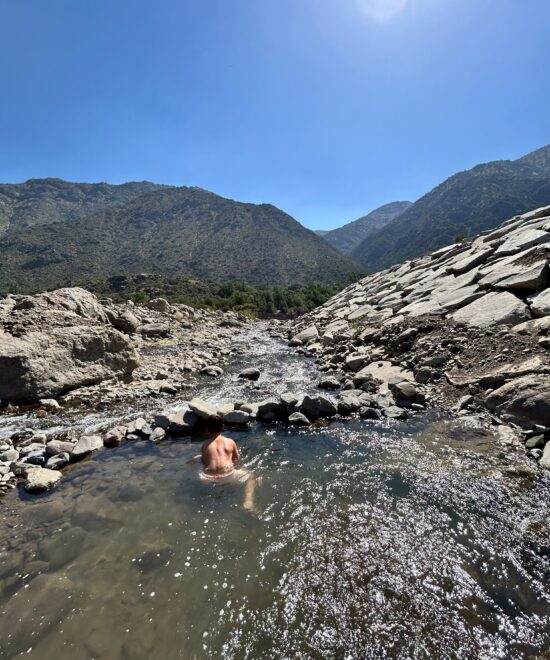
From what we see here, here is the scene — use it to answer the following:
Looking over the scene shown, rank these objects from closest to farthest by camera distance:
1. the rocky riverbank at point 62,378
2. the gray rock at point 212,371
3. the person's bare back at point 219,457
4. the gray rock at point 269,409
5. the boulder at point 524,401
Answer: the person's bare back at point 219,457 → the boulder at point 524,401 → the rocky riverbank at point 62,378 → the gray rock at point 269,409 → the gray rock at point 212,371

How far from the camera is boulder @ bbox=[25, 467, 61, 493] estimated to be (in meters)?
6.00

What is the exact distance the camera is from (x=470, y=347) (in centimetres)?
1060

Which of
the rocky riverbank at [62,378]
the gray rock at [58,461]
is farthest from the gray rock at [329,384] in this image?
the gray rock at [58,461]

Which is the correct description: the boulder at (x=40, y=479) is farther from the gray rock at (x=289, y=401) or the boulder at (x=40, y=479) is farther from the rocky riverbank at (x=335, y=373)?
the gray rock at (x=289, y=401)

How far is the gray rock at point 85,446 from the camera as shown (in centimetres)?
716

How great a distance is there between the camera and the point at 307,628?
3.53 metres

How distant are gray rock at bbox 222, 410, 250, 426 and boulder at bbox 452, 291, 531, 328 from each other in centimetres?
829

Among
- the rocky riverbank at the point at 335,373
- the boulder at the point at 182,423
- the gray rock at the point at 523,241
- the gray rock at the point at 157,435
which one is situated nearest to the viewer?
the rocky riverbank at the point at 335,373

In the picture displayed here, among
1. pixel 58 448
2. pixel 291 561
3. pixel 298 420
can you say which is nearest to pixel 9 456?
pixel 58 448

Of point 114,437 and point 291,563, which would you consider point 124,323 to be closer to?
point 114,437

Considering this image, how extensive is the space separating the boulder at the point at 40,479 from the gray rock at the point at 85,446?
61 centimetres

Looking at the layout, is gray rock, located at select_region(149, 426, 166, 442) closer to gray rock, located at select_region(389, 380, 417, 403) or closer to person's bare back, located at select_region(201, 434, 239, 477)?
person's bare back, located at select_region(201, 434, 239, 477)

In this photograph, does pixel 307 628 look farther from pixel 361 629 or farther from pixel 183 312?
pixel 183 312

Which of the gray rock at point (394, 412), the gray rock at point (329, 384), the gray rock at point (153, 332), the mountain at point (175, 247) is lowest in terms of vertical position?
the gray rock at point (394, 412)
